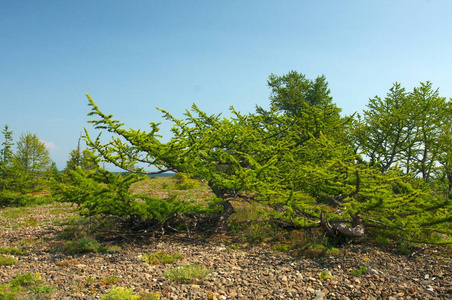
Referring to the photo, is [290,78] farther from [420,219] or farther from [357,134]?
[420,219]

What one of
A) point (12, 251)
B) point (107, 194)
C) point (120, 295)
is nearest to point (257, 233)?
point (107, 194)

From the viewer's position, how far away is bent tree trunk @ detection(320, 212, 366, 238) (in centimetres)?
755

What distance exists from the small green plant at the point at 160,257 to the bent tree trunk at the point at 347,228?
4018 mm

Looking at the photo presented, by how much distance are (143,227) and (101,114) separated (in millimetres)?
4301

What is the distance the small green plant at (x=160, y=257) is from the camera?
6590mm

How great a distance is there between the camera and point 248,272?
595 cm

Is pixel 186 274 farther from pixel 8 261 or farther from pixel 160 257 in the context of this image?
pixel 8 261

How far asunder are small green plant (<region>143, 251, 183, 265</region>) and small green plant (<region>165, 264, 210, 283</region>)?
0.82m

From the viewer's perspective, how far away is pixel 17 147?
29219 mm

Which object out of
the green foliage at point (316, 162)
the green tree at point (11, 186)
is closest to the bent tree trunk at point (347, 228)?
the green foliage at point (316, 162)

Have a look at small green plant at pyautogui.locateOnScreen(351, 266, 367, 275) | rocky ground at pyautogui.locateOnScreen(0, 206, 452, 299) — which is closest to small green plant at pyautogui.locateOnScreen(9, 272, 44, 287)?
rocky ground at pyautogui.locateOnScreen(0, 206, 452, 299)

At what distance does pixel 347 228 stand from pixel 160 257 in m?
5.09

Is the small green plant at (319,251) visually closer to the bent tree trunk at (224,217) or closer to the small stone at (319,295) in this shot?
the small stone at (319,295)

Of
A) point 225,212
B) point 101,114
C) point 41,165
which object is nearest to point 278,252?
point 225,212
